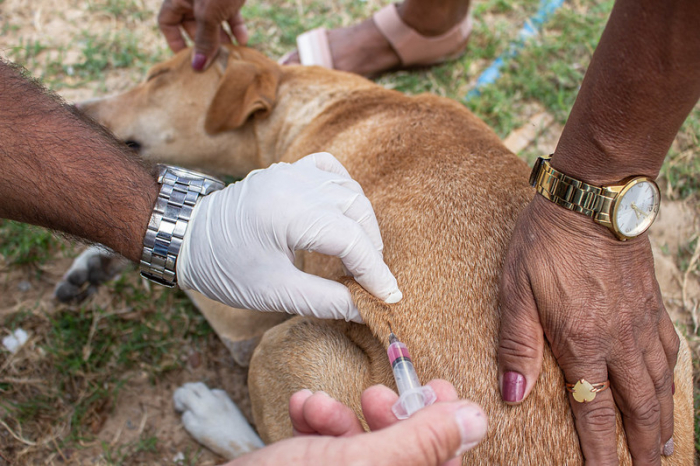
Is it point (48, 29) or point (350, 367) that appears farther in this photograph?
point (48, 29)

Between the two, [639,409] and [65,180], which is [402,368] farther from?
[65,180]

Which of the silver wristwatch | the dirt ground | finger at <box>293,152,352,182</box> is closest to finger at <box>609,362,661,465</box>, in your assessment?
finger at <box>293,152,352,182</box>

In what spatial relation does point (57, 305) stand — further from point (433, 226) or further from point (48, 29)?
point (48, 29)

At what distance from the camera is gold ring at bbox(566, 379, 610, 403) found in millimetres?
1690

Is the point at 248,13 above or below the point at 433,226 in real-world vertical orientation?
above

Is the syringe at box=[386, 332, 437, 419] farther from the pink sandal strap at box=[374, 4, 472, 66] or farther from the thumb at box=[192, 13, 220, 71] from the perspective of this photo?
the pink sandal strap at box=[374, 4, 472, 66]

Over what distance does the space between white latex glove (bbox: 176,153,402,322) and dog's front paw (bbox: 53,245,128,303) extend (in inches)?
57.5

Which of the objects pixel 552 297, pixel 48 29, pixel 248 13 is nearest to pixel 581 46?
pixel 248 13

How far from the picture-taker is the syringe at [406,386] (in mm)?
1536

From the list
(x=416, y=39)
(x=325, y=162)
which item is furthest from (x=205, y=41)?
(x=416, y=39)

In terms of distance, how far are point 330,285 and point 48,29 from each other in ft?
14.9

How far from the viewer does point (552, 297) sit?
174 cm

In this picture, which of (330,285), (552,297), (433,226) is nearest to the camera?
(552,297)

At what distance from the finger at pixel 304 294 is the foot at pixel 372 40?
2.86 metres
